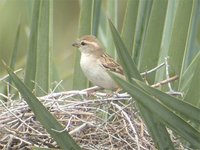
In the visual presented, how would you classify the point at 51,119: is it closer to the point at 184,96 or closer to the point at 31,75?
the point at 184,96

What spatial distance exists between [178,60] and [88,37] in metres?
0.75

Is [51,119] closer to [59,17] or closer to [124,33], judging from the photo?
[124,33]

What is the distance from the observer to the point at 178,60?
14.0 feet

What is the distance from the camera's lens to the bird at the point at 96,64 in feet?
15.3

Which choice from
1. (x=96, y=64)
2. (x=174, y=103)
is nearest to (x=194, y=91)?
(x=174, y=103)

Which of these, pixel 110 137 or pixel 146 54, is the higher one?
pixel 146 54

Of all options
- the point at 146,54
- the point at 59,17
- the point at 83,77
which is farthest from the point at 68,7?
the point at 146,54

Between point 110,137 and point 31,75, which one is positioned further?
point 31,75

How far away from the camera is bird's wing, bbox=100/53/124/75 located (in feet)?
15.5

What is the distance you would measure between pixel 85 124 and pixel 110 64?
89 centimetres

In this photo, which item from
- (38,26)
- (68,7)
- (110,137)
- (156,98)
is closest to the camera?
(156,98)

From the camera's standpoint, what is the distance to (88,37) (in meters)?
4.82

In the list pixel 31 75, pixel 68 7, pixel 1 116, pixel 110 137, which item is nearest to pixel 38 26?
pixel 31 75

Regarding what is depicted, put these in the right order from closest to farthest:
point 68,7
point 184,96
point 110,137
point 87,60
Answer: point 184,96 → point 110,137 → point 87,60 → point 68,7
